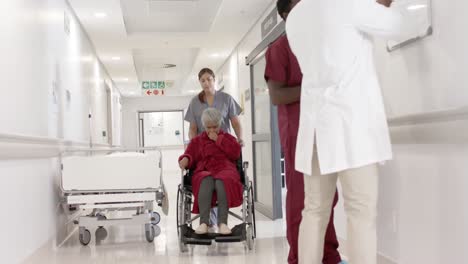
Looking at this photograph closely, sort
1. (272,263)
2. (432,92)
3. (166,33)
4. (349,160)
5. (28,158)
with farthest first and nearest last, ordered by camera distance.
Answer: (166,33) < (28,158) < (272,263) < (432,92) < (349,160)

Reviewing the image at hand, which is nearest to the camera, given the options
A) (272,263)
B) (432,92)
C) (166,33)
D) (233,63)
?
(432,92)

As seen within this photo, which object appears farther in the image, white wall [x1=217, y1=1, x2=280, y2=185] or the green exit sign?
the green exit sign

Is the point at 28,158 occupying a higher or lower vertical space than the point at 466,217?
higher

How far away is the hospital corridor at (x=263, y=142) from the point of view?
1.79 meters

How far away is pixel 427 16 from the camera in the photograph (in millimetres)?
2166

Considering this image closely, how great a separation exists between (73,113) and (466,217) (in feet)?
15.0

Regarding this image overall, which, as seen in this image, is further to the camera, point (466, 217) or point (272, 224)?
point (272, 224)

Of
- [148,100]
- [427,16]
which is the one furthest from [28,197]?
[148,100]

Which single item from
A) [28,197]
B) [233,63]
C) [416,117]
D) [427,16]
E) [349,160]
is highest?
[233,63]

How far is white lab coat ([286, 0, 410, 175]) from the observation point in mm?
1736

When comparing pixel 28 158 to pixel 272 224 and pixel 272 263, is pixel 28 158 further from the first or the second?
pixel 272 224

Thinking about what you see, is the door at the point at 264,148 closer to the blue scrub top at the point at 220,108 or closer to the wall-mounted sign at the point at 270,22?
the wall-mounted sign at the point at 270,22

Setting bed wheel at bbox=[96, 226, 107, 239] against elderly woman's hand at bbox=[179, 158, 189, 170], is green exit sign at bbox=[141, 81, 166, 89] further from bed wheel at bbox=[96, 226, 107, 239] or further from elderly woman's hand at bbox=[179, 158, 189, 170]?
elderly woman's hand at bbox=[179, 158, 189, 170]

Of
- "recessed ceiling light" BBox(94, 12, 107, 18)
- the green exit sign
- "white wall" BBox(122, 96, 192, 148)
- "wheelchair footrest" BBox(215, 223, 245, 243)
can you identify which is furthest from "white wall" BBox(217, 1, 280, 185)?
"white wall" BBox(122, 96, 192, 148)
